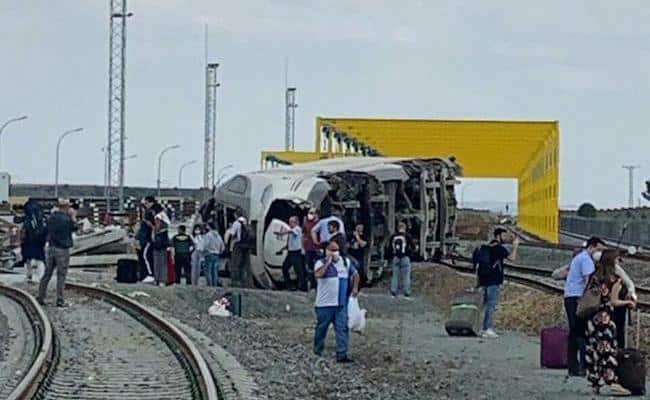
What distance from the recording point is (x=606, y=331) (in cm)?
1501

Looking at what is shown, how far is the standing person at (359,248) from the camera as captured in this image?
98.0 feet

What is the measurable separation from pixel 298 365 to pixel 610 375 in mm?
3866

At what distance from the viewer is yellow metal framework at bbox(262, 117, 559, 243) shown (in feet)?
182

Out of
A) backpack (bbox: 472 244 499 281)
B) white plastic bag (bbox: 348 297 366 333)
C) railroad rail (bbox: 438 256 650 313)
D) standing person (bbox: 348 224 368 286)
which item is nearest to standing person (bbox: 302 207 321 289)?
standing person (bbox: 348 224 368 286)

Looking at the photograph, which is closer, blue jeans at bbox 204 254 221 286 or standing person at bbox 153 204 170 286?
standing person at bbox 153 204 170 286

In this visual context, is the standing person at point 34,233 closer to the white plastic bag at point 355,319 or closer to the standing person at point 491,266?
the white plastic bag at point 355,319

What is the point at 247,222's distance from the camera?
100 feet

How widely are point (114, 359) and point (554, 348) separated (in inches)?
224

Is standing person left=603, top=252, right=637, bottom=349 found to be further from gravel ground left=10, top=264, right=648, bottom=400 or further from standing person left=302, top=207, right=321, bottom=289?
standing person left=302, top=207, right=321, bottom=289

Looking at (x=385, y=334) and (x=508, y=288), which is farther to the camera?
(x=508, y=288)

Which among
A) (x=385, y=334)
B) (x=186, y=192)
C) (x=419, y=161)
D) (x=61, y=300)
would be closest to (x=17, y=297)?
(x=61, y=300)

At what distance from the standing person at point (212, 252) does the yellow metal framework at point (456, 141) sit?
25.0m

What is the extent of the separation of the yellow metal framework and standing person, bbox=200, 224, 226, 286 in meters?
25.0

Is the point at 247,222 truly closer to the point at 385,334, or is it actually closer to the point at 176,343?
the point at 385,334
